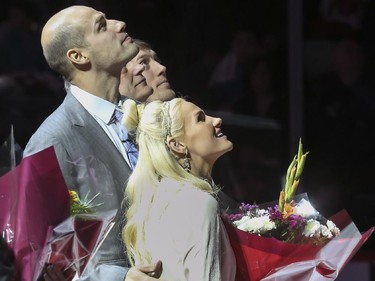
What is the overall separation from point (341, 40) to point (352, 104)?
1.33ft

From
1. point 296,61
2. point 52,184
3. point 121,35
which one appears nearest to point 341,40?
point 296,61

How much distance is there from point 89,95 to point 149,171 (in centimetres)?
61

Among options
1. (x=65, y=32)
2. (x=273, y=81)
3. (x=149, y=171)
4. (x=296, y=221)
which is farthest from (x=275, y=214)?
(x=273, y=81)

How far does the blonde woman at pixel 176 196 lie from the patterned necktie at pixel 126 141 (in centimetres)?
22

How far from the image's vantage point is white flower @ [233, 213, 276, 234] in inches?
155

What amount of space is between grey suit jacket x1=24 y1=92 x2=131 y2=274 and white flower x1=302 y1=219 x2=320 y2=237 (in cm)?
58

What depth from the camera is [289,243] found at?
12.8 feet

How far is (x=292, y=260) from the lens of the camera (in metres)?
3.88

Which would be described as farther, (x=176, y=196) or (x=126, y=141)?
(x=126, y=141)

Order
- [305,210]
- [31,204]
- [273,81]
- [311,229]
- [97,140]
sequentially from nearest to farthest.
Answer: [31,204] < [311,229] < [305,210] < [97,140] < [273,81]

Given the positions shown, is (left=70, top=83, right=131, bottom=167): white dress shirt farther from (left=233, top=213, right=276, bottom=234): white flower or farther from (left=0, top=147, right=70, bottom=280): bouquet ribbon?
(left=0, top=147, right=70, bottom=280): bouquet ribbon

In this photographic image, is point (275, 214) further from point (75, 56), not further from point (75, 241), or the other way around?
point (75, 56)

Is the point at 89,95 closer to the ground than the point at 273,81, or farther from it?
farther from it

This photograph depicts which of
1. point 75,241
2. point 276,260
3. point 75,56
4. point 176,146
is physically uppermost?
point 75,56
